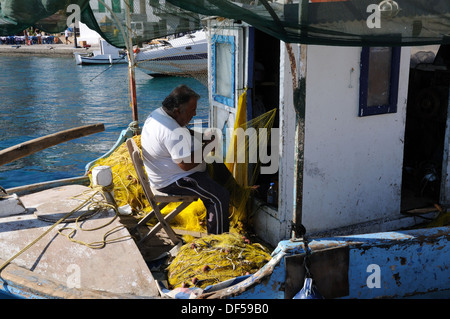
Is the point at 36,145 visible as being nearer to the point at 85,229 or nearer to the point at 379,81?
the point at 85,229

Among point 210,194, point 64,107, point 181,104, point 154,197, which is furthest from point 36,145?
point 64,107

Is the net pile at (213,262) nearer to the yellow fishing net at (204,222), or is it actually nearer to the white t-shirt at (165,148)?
the yellow fishing net at (204,222)

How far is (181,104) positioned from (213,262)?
1.66 meters

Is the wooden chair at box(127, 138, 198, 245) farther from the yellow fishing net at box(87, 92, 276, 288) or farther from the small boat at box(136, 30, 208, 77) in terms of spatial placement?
the small boat at box(136, 30, 208, 77)

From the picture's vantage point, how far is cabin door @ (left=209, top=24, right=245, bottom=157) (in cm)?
566

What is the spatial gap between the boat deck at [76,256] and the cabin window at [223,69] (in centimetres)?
211

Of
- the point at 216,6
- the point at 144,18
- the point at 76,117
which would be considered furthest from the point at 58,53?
the point at 216,6

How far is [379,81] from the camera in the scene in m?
5.15

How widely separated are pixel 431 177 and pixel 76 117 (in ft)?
52.8

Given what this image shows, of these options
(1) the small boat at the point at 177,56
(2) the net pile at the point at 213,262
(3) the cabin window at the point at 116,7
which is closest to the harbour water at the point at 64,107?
(1) the small boat at the point at 177,56

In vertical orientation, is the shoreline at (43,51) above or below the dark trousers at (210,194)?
above

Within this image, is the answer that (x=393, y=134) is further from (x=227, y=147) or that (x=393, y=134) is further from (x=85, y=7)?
(x=85, y=7)

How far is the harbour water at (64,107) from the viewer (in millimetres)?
13078

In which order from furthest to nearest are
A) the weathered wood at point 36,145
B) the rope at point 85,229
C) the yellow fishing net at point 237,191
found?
the yellow fishing net at point 237,191 < the weathered wood at point 36,145 < the rope at point 85,229
